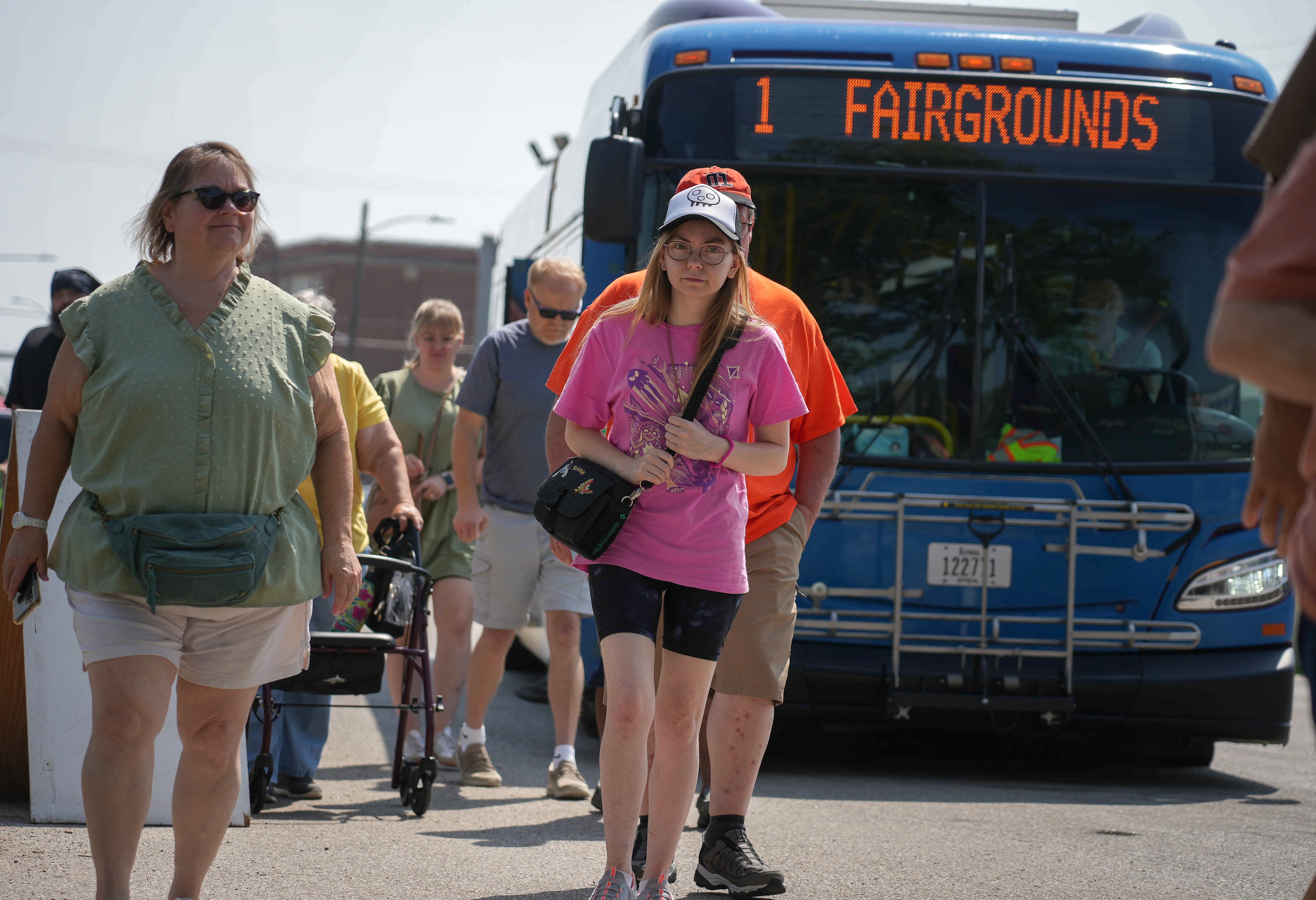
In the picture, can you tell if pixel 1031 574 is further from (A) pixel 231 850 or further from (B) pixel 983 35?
(A) pixel 231 850

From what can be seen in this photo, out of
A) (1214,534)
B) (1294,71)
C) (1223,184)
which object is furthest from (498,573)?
(1294,71)

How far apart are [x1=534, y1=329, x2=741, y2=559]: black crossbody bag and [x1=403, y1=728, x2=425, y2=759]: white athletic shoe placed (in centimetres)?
262

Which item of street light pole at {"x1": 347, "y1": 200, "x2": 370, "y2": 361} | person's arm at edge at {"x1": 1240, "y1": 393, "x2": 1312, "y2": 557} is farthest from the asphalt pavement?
street light pole at {"x1": 347, "y1": 200, "x2": 370, "y2": 361}

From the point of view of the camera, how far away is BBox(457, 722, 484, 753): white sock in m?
6.30

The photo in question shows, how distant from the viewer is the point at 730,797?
433cm

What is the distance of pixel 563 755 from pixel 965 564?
6.74 feet

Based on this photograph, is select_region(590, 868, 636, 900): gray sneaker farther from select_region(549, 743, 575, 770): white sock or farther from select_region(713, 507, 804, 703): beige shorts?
select_region(549, 743, 575, 770): white sock

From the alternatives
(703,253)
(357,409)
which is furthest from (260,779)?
(703,253)

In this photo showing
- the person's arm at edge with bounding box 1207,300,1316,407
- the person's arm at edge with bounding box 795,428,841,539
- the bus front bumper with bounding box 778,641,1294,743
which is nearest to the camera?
the person's arm at edge with bounding box 1207,300,1316,407

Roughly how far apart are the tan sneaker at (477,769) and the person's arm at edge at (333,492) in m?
2.67

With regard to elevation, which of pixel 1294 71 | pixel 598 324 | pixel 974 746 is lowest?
pixel 974 746

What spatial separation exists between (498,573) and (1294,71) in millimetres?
4580

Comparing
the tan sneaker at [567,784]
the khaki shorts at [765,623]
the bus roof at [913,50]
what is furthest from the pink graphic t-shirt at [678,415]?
the bus roof at [913,50]

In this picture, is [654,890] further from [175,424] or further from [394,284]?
[394,284]
